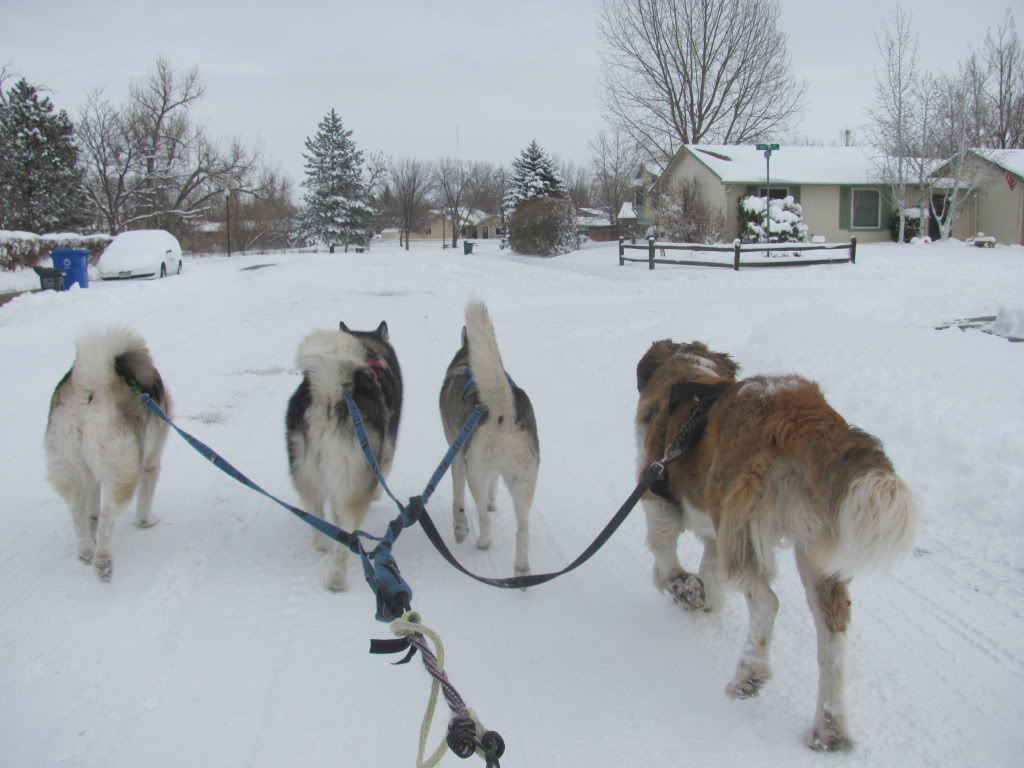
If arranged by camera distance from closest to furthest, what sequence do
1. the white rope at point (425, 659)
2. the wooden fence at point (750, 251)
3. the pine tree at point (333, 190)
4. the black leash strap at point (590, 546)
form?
1. the white rope at point (425, 659)
2. the black leash strap at point (590, 546)
3. the wooden fence at point (750, 251)
4. the pine tree at point (333, 190)

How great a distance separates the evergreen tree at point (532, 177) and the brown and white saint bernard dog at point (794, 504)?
53401 mm

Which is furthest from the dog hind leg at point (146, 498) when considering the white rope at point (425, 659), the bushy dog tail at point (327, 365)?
the white rope at point (425, 659)

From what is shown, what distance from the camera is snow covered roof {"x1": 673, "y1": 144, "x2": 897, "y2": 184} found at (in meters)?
34.1

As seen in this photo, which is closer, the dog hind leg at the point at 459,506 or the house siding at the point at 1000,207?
the dog hind leg at the point at 459,506

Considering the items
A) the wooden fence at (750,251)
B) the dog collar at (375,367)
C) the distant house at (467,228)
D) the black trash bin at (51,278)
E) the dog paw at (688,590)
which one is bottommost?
the dog paw at (688,590)

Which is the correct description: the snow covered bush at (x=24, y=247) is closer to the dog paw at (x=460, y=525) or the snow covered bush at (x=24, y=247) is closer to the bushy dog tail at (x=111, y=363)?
the bushy dog tail at (x=111, y=363)

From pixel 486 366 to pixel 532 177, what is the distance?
53.6 m

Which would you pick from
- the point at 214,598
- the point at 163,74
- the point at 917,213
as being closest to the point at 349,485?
the point at 214,598

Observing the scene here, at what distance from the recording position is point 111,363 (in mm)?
4387

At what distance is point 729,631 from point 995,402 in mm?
3751

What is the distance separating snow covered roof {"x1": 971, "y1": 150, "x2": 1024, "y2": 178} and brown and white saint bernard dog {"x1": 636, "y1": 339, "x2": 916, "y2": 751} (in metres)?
36.5

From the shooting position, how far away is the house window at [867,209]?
35.8m

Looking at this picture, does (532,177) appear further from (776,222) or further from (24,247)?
(24,247)

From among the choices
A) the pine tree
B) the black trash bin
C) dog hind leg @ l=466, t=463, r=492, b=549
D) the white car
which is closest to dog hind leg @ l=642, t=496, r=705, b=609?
dog hind leg @ l=466, t=463, r=492, b=549
